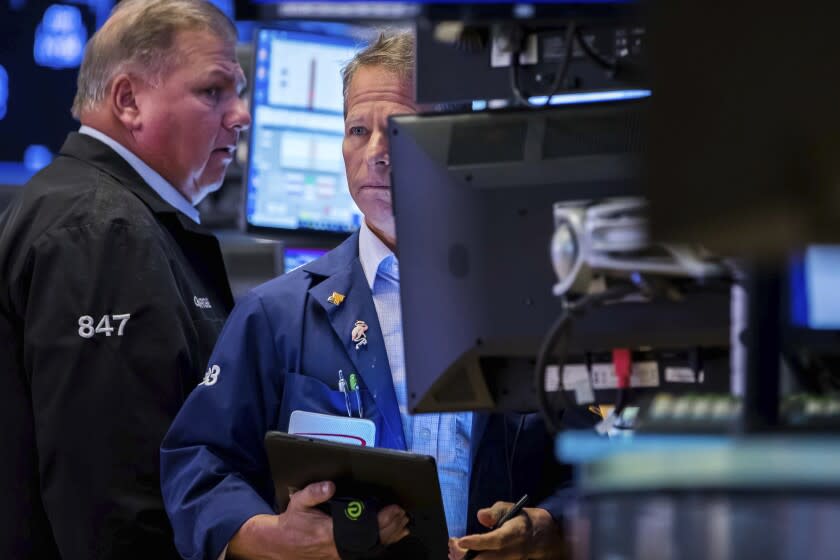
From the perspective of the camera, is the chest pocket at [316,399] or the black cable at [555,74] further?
the chest pocket at [316,399]

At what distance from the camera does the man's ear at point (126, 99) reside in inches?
138

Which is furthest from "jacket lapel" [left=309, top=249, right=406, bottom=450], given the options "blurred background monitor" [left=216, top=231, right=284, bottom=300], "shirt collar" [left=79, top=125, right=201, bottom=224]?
"blurred background monitor" [left=216, top=231, right=284, bottom=300]

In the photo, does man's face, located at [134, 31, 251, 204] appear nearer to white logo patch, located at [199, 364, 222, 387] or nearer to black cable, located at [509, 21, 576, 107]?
white logo patch, located at [199, 364, 222, 387]

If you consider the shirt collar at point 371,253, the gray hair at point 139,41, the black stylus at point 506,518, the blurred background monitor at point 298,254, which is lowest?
the black stylus at point 506,518

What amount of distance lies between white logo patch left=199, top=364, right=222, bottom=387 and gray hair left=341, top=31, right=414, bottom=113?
0.69m

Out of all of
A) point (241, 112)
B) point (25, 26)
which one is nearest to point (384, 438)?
point (241, 112)

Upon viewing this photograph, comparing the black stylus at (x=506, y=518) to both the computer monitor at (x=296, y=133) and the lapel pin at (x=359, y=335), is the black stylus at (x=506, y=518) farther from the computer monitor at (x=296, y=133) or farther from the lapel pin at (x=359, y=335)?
the computer monitor at (x=296, y=133)

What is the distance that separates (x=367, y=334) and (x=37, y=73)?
270 cm

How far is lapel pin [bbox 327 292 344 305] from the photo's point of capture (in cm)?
268

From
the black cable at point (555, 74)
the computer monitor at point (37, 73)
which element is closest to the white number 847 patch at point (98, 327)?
the black cable at point (555, 74)

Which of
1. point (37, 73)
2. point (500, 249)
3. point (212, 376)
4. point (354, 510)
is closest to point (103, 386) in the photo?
point (212, 376)

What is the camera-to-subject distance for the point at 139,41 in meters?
3.52

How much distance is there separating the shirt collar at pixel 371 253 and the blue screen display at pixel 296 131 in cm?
98

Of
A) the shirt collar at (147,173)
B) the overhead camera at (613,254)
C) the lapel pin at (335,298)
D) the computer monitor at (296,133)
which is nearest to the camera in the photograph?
the overhead camera at (613,254)
